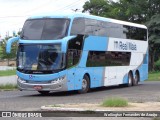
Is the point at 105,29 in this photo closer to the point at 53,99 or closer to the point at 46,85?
the point at 46,85

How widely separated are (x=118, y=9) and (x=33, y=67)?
134 feet

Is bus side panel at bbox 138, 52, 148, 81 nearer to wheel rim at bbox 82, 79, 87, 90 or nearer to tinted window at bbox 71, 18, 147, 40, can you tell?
tinted window at bbox 71, 18, 147, 40

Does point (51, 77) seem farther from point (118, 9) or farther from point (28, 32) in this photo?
point (118, 9)

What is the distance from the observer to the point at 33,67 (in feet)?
73.3

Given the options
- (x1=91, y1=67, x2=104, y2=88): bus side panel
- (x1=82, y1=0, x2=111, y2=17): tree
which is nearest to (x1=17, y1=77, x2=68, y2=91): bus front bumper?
(x1=91, y1=67, x2=104, y2=88): bus side panel

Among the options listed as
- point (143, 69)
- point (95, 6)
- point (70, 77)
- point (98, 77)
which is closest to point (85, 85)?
point (98, 77)

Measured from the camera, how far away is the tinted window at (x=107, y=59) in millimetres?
24855

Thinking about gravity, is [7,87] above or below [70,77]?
below

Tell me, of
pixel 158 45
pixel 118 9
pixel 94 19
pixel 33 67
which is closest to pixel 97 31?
pixel 94 19

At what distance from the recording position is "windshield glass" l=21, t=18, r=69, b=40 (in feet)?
73.0

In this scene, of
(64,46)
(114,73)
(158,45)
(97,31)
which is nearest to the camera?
(64,46)

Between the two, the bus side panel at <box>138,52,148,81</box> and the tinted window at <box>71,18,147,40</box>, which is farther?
the bus side panel at <box>138,52,148,81</box>

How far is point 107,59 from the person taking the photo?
26656 millimetres

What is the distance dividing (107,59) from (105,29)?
5.65 feet
